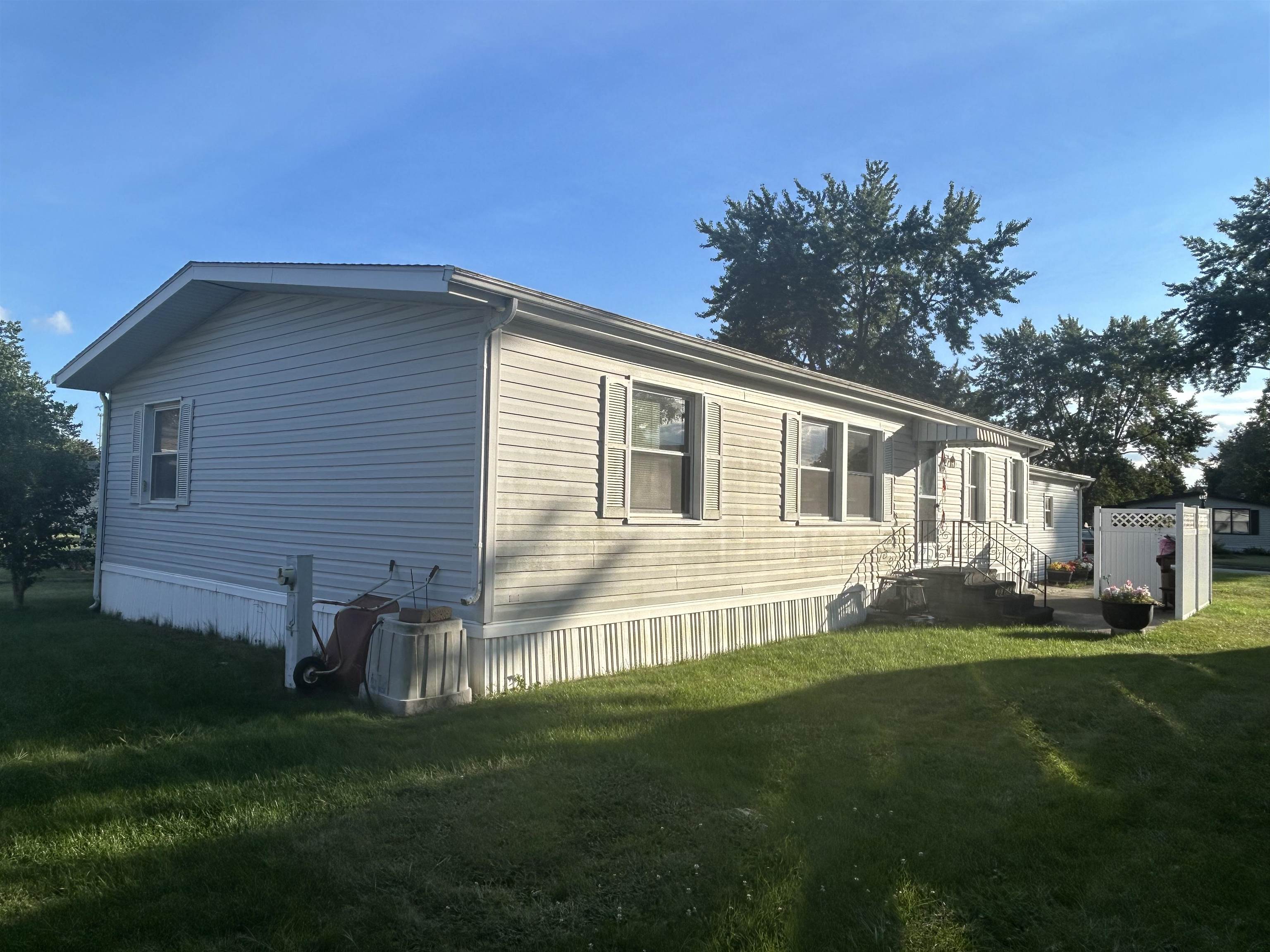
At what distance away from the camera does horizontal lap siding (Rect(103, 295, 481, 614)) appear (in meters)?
7.12

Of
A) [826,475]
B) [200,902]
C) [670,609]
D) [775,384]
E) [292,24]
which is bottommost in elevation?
[200,902]

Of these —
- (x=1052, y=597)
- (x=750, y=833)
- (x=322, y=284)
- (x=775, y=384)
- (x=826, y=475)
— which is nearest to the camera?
(x=750, y=833)

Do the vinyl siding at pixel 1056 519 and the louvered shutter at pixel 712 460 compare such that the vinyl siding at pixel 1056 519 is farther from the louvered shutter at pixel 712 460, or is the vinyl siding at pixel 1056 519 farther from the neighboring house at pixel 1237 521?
the neighboring house at pixel 1237 521

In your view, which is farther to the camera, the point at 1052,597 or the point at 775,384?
the point at 1052,597

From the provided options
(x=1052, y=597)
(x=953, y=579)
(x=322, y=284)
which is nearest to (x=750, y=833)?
(x=322, y=284)

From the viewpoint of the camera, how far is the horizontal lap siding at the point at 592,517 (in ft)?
23.1

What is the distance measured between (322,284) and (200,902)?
18.2ft

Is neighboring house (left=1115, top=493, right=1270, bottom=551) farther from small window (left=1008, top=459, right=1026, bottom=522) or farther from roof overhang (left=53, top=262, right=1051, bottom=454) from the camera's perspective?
roof overhang (left=53, top=262, right=1051, bottom=454)

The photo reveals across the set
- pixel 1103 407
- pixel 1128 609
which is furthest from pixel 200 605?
pixel 1103 407

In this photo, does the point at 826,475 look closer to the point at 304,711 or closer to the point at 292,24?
the point at 304,711

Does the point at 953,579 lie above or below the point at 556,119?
below

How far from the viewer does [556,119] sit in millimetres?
11883

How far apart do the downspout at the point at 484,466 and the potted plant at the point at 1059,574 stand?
16.1m

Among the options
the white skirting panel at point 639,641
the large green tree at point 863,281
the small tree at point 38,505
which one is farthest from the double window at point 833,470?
the large green tree at point 863,281
